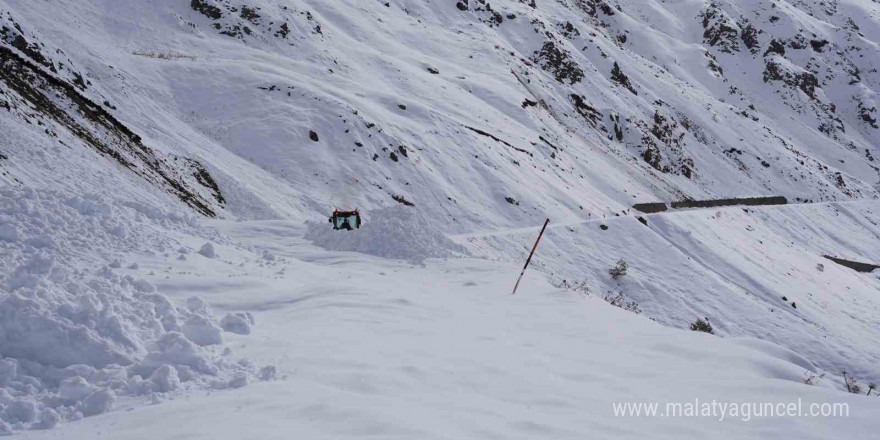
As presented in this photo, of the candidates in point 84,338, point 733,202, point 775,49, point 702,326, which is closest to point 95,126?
point 84,338

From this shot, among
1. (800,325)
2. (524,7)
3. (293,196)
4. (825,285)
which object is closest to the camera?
(293,196)

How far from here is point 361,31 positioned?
4881cm

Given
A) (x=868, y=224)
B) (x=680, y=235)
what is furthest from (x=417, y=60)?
(x=868, y=224)

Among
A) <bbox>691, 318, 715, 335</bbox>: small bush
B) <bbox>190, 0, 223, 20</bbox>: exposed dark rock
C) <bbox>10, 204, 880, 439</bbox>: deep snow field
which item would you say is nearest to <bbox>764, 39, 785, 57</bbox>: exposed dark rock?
<bbox>691, 318, 715, 335</bbox>: small bush

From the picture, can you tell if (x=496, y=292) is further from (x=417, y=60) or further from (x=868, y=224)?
(x=868, y=224)

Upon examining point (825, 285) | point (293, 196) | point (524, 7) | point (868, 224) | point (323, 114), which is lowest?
point (293, 196)

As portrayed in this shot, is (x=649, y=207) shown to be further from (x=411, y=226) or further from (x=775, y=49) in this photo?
(x=775, y=49)

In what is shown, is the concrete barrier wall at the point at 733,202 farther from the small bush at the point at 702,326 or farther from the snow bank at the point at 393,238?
the snow bank at the point at 393,238

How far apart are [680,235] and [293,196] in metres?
24.3

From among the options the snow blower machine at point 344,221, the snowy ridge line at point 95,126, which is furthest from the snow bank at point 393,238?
the snowy ridge line at point 95,126

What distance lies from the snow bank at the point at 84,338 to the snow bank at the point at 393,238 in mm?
7304

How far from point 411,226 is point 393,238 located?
0.69 metres

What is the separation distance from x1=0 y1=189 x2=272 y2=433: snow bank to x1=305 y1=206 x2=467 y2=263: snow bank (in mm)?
7304

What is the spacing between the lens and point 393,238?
590 inches
